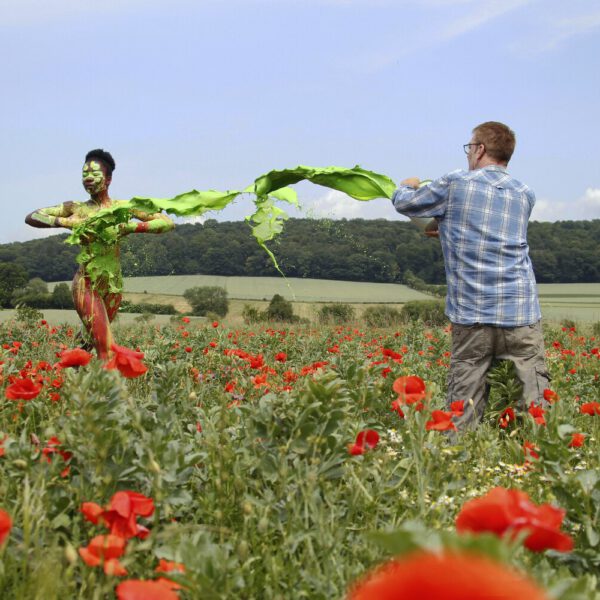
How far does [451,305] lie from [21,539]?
3.16 metres

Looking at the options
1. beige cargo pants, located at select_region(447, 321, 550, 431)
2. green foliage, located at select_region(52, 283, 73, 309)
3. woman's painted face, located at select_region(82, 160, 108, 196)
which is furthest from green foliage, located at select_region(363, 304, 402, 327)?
beige cargo pants, located at select_region(447, 321, 550, 431)

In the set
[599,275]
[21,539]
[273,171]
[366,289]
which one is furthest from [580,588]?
[599,275]

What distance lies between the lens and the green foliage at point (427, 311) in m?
19.9

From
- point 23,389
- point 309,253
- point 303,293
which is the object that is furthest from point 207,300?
point 23,389

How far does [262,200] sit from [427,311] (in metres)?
16.3

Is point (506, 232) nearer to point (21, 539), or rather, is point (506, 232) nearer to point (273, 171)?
point (273, 171)

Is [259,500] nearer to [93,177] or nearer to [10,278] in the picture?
[93,177]

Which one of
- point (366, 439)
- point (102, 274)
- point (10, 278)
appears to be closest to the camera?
point (366, 439)

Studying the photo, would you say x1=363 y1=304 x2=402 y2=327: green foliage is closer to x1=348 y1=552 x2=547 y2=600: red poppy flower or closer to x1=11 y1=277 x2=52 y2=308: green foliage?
x1=11 y1=277 x2=52 y2=308: green foliage

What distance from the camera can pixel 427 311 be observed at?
20719 mm

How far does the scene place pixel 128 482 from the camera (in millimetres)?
2477

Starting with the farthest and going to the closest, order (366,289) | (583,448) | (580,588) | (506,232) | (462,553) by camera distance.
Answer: (366,289)
(506,232)
(583,448)
(580,588)
(462,553)

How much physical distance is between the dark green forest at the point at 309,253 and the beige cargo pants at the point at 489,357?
0.81 meters

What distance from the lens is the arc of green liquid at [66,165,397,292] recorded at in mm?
4906
